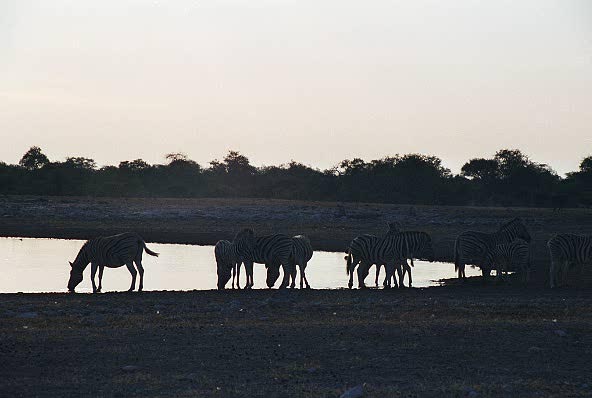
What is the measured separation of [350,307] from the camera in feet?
52.6

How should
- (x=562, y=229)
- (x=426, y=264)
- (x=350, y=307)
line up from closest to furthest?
1. (x=350, y=307)
2. (x=426, y=264)
3. (x=562, y=229)

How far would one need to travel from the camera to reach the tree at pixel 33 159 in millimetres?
97188

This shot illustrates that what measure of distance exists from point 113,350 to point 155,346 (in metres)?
0.57

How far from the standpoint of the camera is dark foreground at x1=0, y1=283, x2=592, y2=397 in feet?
32.3

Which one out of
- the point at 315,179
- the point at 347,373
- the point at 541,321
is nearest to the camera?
the point at 347,373

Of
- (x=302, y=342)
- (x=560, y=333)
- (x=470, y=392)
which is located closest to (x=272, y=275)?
(x=302, y=342)

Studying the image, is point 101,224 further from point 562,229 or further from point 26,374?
point 26,374

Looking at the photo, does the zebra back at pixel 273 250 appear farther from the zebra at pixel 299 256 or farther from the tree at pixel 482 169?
the tree at pixel 482 169

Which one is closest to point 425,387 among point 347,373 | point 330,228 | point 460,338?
point 347,373

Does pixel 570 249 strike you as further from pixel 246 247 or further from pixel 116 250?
pixel 116 250

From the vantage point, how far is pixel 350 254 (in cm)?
2206

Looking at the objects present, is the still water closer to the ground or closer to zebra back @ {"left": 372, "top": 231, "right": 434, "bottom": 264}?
zebra back @ {"left": 372, "top": 231, "right": 434, "bottom": 264}

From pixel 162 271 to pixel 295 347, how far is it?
15.0m

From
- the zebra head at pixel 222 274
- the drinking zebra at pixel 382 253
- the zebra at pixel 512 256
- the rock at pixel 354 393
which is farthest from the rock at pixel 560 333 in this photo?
the zebra head at pixel 222 274
